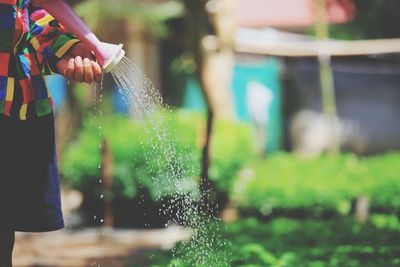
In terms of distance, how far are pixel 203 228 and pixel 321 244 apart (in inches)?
34.0

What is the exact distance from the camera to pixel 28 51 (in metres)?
2.95

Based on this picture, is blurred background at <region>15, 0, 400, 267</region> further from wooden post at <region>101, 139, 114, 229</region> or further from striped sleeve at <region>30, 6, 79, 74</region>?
striped sleeve at <region>30, 6, 79, 74</region>

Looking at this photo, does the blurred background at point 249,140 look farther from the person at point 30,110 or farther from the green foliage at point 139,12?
the person at point 30,110

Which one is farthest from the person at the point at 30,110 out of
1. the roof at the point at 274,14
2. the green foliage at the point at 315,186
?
the roof at the point at 274,14

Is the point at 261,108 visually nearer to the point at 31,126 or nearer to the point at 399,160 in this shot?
the point at 399,160

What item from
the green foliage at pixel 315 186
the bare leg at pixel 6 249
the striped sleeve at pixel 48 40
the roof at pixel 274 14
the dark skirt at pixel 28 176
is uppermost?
the roof at pixel 274 14

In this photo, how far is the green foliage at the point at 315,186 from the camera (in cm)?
858

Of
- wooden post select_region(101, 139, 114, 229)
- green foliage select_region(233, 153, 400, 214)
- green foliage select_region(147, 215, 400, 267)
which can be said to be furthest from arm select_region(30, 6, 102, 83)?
green foliage select_region(233, 153, 400, 214)

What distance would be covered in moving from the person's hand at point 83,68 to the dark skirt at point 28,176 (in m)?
0.24

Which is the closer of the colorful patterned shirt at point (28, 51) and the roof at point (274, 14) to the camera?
the colorful patterned shirt at point (28, 51)

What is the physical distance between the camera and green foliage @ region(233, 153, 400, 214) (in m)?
8.58

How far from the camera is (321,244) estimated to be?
5531 millimetres

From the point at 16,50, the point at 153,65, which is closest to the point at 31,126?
the point at 16,50

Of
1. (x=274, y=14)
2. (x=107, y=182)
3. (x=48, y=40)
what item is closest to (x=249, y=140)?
(x=107, y=182)
